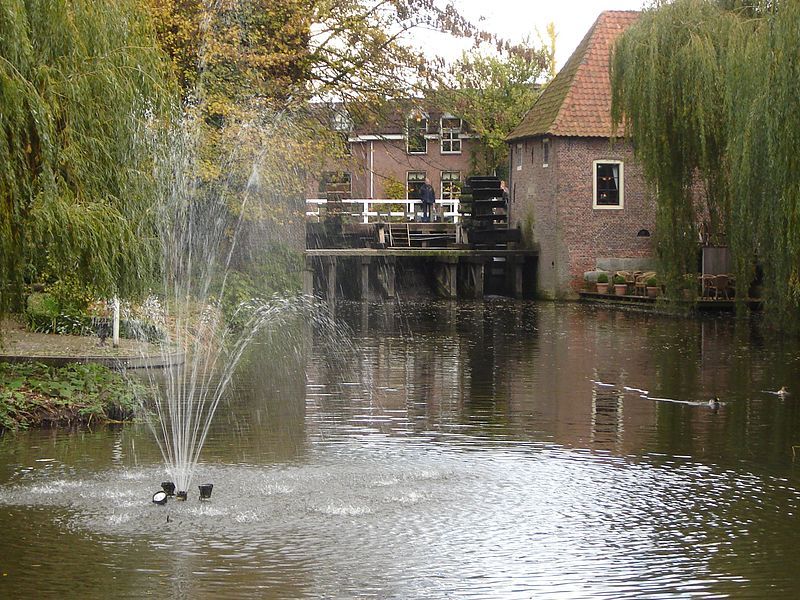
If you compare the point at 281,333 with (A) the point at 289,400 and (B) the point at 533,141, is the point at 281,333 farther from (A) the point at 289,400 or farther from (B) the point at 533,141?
(B) the point at 533,141

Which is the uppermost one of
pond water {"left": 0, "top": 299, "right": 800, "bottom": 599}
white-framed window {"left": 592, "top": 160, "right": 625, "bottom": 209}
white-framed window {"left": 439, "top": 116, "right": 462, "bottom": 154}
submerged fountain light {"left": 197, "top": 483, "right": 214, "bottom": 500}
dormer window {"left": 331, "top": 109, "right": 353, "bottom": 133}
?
white-framed window {"left": 439, "top": 116, "right": 462, "bottom": 154}

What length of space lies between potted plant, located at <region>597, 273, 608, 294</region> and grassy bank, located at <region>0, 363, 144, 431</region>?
2635 centimetres

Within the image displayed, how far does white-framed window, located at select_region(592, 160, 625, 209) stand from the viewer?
135 ft

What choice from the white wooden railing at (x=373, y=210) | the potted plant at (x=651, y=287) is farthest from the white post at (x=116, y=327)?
the white wooden railing at (x=373, y=210)

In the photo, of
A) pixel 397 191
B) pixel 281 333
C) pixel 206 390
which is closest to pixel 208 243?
pixel 281 333

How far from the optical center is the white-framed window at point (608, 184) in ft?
135

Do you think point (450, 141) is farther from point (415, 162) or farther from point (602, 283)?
point (602, 283)

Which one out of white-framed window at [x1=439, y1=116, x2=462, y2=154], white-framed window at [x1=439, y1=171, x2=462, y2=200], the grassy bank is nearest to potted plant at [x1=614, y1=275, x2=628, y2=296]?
white-framed window at [x1=439, y1=116, x2=462, y2=154]

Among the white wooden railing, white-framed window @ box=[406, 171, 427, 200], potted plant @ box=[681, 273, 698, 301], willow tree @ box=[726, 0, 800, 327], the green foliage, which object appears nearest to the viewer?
willow tree @ box=[726, 0, 800, 327]

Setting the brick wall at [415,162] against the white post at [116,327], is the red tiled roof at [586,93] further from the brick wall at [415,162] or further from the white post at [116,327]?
the white post at [116,327]

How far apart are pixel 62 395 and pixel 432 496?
205 inches

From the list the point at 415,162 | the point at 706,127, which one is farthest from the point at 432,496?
the point at 415,162

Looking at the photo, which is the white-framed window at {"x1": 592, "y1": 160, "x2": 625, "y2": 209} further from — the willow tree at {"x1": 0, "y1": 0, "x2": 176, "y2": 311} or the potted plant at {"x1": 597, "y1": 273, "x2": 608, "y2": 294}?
the willow tree at {"x1": 0, "y1": 0, "x2": 176, "y2": 311}

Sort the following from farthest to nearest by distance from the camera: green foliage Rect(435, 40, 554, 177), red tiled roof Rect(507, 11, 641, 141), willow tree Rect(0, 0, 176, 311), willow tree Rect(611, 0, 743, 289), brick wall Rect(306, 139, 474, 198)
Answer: brick wall Rect(306, 139, 474, 198) < green foliage Rect(435, 40, 554, 177) < red tiled roof Rect(507, 11, 641, 141) < willow tree Rect(611, 0, 743, 289) < willow tree Rect(0, 0, 176, 311)
